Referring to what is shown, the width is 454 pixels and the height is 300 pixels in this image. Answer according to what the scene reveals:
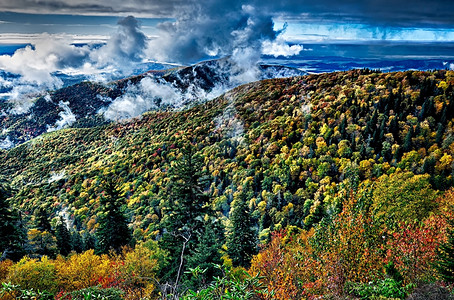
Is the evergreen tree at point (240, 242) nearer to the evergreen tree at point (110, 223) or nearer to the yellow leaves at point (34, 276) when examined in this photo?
the evergreen tree at point (110, 223)

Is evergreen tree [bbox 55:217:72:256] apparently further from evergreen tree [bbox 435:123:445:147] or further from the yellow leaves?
evergreen tree [bbox 435:123:445:147]

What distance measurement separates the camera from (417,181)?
39.3 meters

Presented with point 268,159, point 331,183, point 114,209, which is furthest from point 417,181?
point 268,159

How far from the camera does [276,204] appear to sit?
76.9m

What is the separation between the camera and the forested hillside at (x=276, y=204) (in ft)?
45.9

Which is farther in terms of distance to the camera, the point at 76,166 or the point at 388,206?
the point at 76,166

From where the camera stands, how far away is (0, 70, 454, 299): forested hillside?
14.0 meters

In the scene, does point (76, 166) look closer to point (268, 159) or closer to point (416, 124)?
point (268, 159)

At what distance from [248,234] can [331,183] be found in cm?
4235

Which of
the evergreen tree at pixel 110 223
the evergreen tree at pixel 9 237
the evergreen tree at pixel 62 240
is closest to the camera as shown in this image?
the evergreen tree at pixel 9 237

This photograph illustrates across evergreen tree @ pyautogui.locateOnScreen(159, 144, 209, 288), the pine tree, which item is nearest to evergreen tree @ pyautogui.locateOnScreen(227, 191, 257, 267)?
evergreen tree @ pyautogui.locateOnScreen(159, 144, 209, 288)

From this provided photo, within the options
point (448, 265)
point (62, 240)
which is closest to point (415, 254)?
point (448, 265)

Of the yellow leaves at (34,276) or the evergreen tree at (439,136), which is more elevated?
the evergreen tree at (439,136)

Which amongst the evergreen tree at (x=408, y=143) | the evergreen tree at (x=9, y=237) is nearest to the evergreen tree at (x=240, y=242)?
the evergreen tree at (x=9, y=237)
